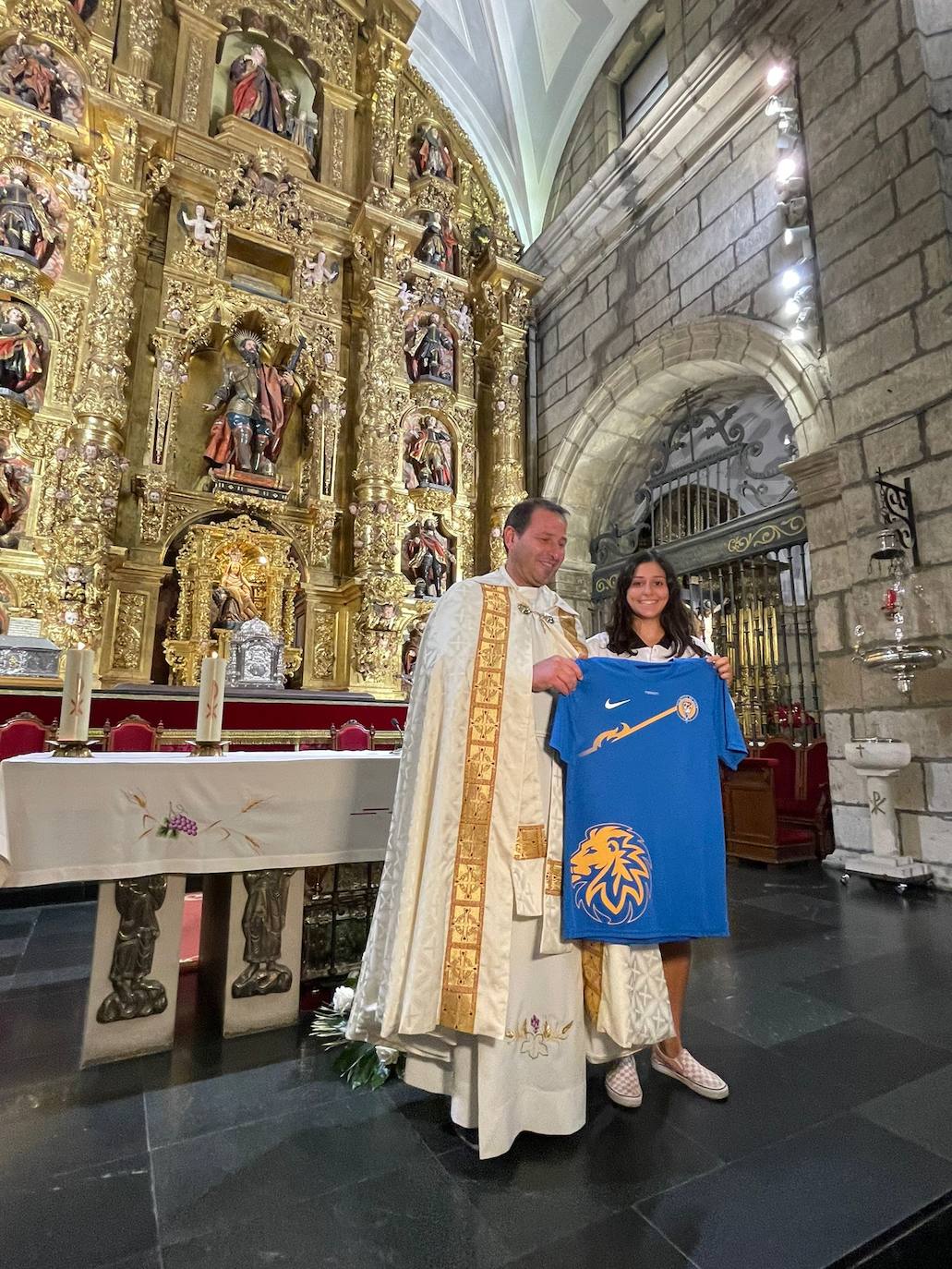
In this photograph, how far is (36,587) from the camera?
20.0ft

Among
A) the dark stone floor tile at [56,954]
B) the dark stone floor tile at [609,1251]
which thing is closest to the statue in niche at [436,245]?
the dark stone floor tile at [56,954]

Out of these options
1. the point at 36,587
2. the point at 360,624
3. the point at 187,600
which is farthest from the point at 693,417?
the point at 36,587

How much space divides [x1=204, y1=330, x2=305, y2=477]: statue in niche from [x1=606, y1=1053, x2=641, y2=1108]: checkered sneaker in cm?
685

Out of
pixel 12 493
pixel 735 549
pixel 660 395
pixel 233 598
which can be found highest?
pixel 660 395

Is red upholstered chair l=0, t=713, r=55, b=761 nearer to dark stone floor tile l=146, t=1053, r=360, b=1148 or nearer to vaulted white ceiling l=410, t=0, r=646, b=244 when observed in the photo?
dark stone floor tile l=146, t=1053, r=360, b=1148

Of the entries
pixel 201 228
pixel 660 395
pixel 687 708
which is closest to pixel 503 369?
pixel 660 395

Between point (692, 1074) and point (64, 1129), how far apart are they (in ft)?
5.27

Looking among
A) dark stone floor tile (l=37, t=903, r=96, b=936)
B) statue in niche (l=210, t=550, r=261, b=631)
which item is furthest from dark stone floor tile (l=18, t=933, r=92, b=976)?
statue in niche (l=210, t=550, r=261, b=631)

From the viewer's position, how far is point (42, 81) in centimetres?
677

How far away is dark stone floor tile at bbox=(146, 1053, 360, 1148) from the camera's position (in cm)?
168

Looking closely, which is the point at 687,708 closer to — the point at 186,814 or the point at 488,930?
the point at 488,930

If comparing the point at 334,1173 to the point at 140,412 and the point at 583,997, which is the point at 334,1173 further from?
the point at 140,412

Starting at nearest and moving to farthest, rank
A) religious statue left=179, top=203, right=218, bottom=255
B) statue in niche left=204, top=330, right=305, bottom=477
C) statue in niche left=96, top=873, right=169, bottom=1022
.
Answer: statue in niche left=96, top=873, right=169, bottom=1022
statue in niche left=204, top=330, right=305, bottom=477
religious statue left=179, top=203, right=218, bottom=255

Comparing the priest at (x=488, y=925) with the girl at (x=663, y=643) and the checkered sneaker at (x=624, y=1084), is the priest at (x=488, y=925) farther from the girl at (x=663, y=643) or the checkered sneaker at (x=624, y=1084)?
the girl at (x=663, y=643)
